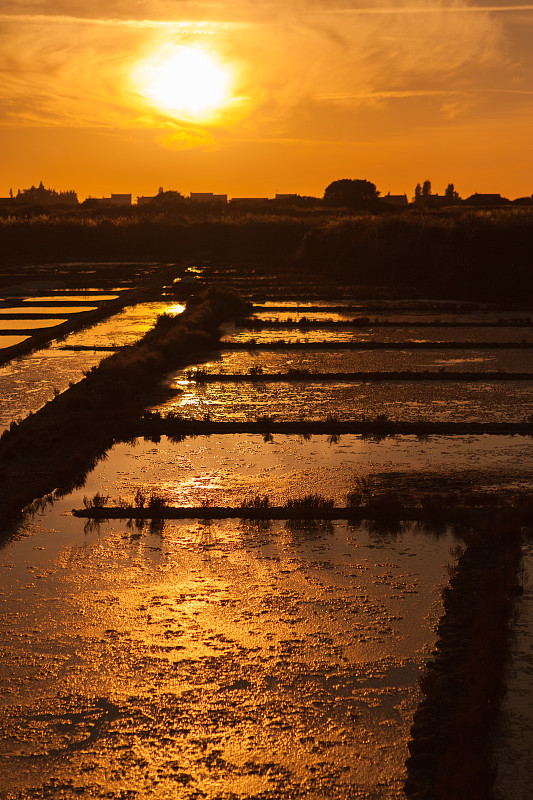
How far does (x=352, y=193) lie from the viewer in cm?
8825

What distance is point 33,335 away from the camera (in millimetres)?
18953

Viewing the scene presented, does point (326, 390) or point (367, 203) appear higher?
point (367, 203)

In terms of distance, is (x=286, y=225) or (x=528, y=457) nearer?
(x=528, y=457)

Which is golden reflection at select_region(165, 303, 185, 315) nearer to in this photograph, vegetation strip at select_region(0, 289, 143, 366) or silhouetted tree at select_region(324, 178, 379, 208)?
vegetation strip at select_region(0, 289, 143, 366)

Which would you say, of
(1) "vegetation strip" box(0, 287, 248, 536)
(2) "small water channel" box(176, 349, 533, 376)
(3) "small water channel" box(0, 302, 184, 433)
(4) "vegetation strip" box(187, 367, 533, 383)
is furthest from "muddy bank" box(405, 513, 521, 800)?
(2) "small water channel" box(176, 349, 533, 376)

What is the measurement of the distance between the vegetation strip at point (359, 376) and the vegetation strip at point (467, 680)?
23.8ft

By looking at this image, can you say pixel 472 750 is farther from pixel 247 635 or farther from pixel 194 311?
pixel 194 311

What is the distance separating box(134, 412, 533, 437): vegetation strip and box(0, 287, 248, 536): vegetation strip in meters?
0.45

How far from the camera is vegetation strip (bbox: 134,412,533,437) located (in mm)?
10039

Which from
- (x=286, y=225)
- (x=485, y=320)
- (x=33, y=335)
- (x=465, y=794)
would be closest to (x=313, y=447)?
(x=465, y=794)

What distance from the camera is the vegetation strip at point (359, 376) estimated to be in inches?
535

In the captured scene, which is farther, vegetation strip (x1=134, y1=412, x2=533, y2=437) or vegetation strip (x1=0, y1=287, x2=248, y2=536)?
vegetation strip (x1=134, y1=412, x2=533, y2=437)

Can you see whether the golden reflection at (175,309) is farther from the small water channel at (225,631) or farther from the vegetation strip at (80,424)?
the small water channel at (225,631)

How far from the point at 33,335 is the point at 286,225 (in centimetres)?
3633
